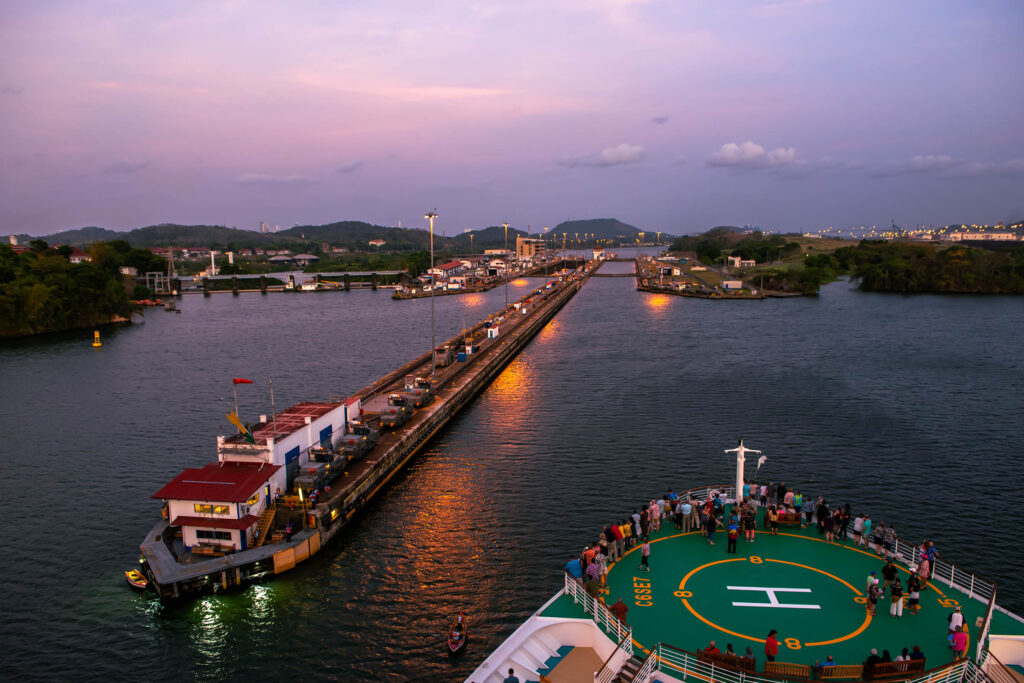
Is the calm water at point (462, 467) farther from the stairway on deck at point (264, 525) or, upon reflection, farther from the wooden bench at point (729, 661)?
the wooden bench at point (729, 661)

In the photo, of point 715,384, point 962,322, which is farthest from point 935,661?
point 962,322

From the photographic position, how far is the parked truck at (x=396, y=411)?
36.4 m

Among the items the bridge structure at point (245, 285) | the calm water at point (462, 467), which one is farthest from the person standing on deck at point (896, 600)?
the bridge structure at point (245, 285)

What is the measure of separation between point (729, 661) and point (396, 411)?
26823 millimetres

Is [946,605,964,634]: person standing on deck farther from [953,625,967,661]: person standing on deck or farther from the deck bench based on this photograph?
the deck bench

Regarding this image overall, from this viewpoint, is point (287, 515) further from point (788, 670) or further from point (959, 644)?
point (959, 644)

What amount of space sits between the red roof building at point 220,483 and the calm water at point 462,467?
3.54m

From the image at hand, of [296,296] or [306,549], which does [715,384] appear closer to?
[306,549]

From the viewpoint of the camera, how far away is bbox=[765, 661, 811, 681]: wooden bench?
13.1 meters

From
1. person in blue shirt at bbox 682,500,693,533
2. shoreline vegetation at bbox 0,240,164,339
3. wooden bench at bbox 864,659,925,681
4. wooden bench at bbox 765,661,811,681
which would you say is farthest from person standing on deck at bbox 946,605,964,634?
shoreline vegetation at bbox 0,240,164,339

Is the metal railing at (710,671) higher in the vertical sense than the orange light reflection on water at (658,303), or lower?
lower

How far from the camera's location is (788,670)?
1320 centimetres

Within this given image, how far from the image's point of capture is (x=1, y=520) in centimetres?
2925

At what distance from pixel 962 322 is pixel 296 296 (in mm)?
136643
